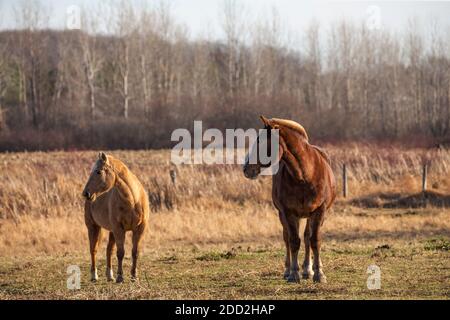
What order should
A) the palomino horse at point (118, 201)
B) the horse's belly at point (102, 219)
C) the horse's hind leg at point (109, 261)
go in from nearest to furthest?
the palomino horse at point (118, 201) < the horse's belly at point (102, 219) < the horse's hind leg at point (109, 261)

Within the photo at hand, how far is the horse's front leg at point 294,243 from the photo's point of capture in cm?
Result: 1017

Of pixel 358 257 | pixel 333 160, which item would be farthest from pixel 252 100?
pixel 358 257

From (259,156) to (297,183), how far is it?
840 millimetres

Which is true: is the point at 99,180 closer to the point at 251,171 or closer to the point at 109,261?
the point at 109,261

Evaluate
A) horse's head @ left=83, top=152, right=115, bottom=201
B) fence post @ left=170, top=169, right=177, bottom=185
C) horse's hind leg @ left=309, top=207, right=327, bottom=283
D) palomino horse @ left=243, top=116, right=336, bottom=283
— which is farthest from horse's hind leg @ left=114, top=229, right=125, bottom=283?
fence post @ left=170, top=169, right=177, bottom=185

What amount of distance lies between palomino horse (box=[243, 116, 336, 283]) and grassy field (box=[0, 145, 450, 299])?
2.20ft

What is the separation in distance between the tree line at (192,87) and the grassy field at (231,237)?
24908 mm

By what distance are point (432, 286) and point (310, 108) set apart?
157 ft

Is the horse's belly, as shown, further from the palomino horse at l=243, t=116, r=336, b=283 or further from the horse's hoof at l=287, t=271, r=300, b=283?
the horse's hoof at l=287, t=271, r=300, b=283

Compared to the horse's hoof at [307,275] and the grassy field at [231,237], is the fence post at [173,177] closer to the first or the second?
the grassy field at [231,237]

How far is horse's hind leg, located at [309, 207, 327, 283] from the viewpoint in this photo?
33.2 ft

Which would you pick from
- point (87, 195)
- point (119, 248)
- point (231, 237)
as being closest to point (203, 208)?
point (231, 237)

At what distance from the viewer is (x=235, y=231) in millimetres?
17266

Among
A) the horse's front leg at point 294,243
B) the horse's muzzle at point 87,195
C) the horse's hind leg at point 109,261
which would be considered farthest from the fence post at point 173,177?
the horse's front leg at point 294,243
